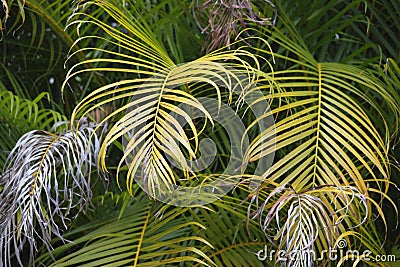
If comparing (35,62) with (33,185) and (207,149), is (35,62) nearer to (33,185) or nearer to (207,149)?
(207,149)

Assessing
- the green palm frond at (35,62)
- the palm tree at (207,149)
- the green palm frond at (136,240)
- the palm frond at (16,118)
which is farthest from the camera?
the green palm frond at (35,62)

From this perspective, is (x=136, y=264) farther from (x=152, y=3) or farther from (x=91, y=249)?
(x=152, y=3)

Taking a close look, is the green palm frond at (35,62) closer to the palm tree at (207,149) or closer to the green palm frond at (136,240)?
the palm tree at (207,149)

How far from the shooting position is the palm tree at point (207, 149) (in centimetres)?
84

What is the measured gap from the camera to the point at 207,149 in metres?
1.29

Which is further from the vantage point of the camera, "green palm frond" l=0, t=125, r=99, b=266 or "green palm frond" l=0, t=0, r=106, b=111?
"green palm frond" l=0, t=0, r=106, b=111

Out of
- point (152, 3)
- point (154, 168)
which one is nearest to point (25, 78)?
point (152, 3)

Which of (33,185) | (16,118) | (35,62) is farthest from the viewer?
(35,62)

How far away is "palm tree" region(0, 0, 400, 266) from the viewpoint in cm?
84

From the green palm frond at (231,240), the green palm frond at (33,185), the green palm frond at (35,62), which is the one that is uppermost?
the green palm frond at (35,62)

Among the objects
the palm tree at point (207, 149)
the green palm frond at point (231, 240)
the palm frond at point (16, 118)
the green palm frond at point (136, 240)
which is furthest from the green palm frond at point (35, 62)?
the green palm frond at point (231, 240)

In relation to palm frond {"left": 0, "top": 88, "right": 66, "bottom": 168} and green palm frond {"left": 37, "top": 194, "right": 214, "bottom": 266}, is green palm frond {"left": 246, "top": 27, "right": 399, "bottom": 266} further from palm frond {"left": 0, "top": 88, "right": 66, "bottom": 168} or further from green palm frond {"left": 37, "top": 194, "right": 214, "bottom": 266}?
palm frond {"left": 0, "top": 88, "right": 66, "bottom": 168}

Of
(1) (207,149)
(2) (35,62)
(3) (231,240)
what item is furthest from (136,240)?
(2) (35,62)

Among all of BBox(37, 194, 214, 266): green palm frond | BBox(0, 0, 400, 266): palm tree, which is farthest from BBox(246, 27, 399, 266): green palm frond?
BBox(37, 194, 214, 266): green palm frond
